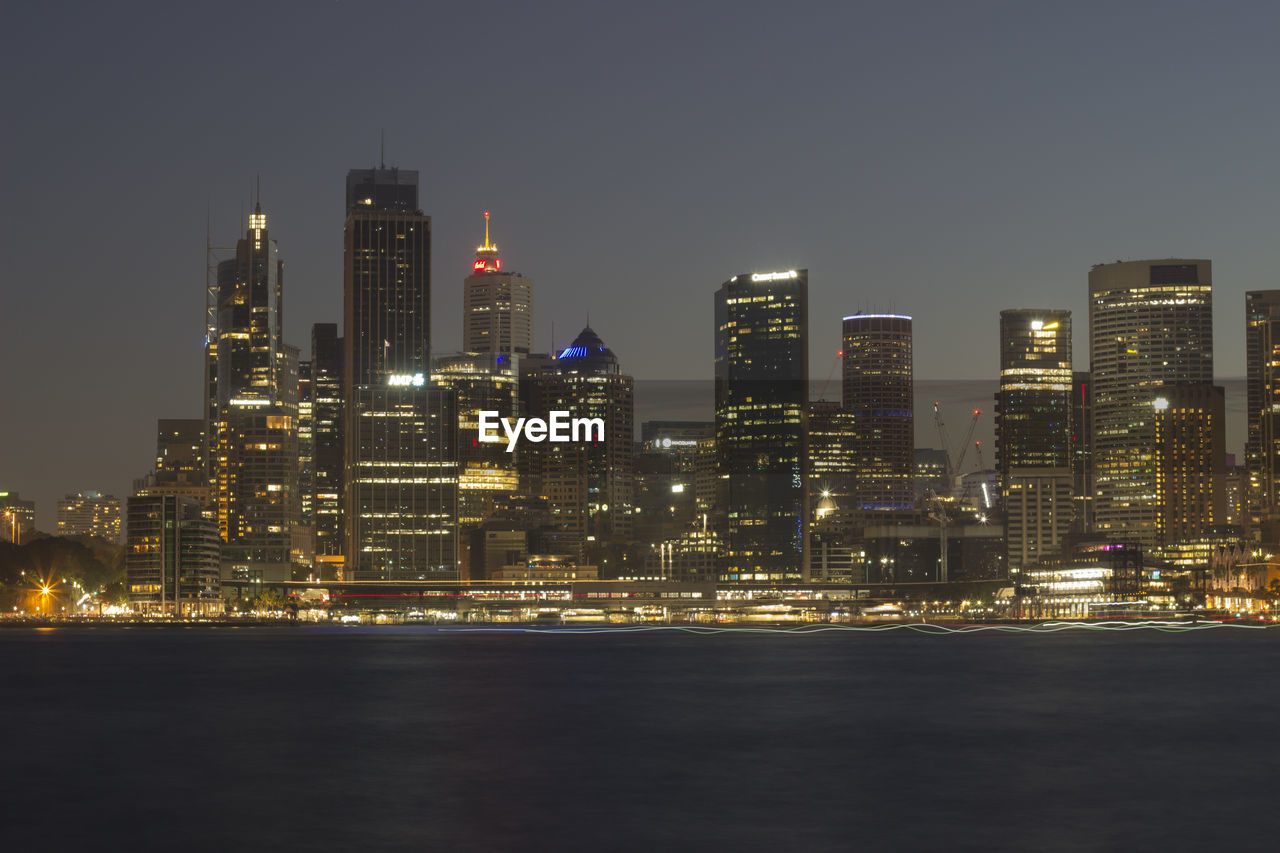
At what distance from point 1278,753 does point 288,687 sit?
46513 millimetres

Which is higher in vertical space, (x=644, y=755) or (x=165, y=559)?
(x=165, y=559)

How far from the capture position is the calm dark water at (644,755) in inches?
1387

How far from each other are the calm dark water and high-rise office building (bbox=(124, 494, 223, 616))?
255 ft

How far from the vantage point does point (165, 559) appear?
17275 centimetres

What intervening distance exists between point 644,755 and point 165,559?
135 meters

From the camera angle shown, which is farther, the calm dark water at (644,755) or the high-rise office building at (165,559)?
the high-rise office building at (165,559)

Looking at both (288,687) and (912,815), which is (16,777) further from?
(288,687)

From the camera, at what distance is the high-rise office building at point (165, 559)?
563 feet

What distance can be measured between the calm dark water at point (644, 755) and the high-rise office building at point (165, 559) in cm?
7771

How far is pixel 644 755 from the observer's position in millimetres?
48688

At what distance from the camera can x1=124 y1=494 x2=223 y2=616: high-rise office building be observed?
563ft

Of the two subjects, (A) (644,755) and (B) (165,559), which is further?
(B) (165,559)

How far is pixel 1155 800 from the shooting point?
4009 cm

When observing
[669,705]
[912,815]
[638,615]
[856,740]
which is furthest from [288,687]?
[638,615]
